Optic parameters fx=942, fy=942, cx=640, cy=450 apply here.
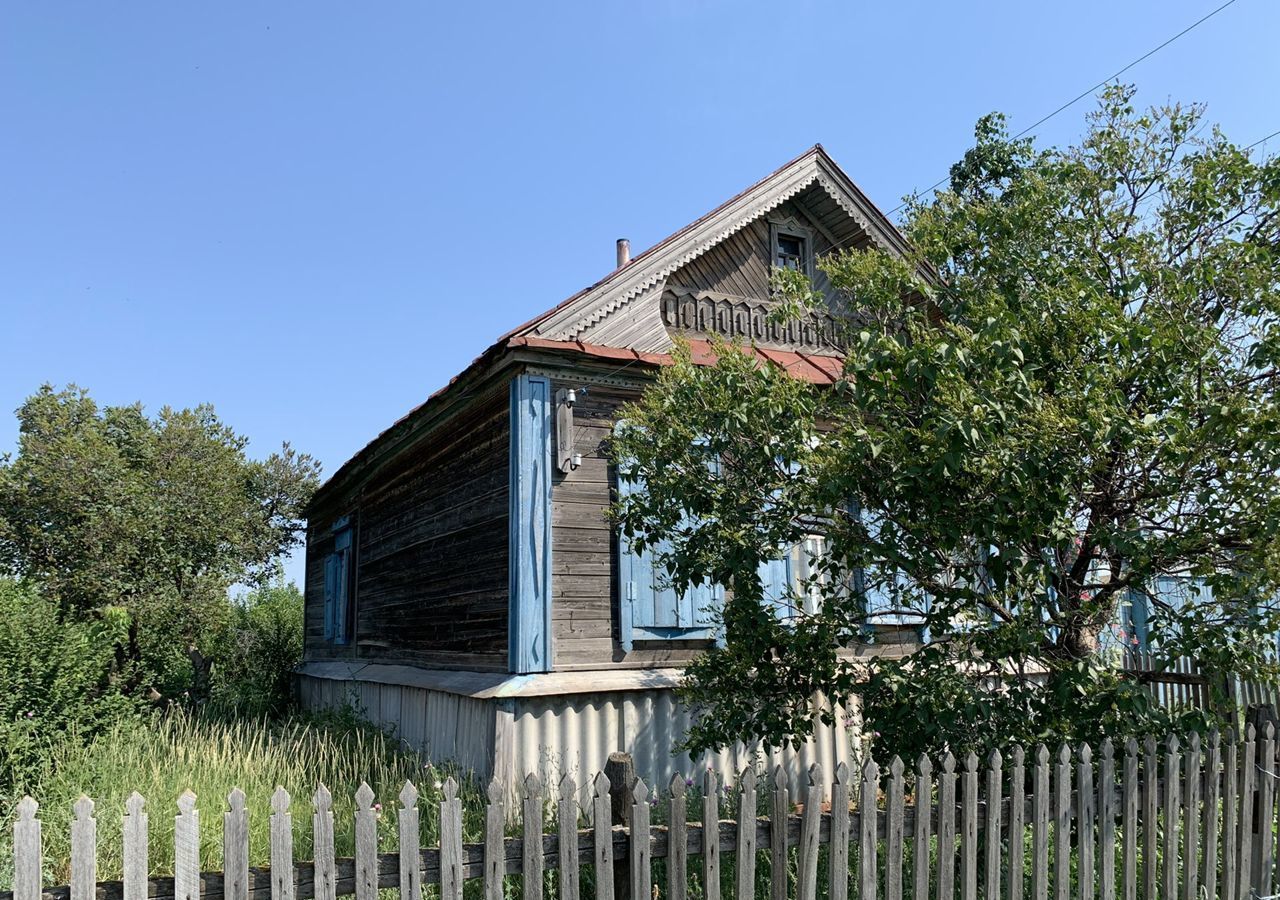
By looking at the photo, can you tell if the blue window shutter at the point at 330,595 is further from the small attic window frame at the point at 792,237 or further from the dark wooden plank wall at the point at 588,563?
the small attic window frame at the point at 792,237

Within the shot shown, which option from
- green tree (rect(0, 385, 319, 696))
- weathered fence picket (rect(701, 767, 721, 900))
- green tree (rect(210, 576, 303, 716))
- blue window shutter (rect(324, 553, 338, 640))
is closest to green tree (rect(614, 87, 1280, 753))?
weathered fence picket (rect(701, 767, 721, 900))

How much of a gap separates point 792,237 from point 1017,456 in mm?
7416

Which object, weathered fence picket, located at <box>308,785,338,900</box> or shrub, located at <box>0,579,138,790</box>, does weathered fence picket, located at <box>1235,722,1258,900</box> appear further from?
shrub, located at <box>0,579,138,790</box>

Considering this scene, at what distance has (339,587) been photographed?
14.4 meters

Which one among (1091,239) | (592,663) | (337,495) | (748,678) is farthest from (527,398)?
(337,495)

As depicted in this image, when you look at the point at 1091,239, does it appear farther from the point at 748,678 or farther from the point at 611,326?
the point at 611,326

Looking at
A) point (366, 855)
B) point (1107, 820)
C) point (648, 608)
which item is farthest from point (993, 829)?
point (648, 608)

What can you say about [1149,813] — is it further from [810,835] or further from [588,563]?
[588,563]

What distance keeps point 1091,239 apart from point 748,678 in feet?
10.4

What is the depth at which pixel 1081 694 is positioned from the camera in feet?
14.0

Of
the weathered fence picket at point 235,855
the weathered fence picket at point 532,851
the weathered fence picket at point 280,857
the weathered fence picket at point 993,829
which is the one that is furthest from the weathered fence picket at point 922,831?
the weathered fence picket at point 235,855

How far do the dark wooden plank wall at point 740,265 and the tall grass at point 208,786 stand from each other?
216 inches

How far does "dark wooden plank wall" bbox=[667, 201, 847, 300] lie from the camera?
1009cm

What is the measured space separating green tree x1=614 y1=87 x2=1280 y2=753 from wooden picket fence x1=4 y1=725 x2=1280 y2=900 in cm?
35
